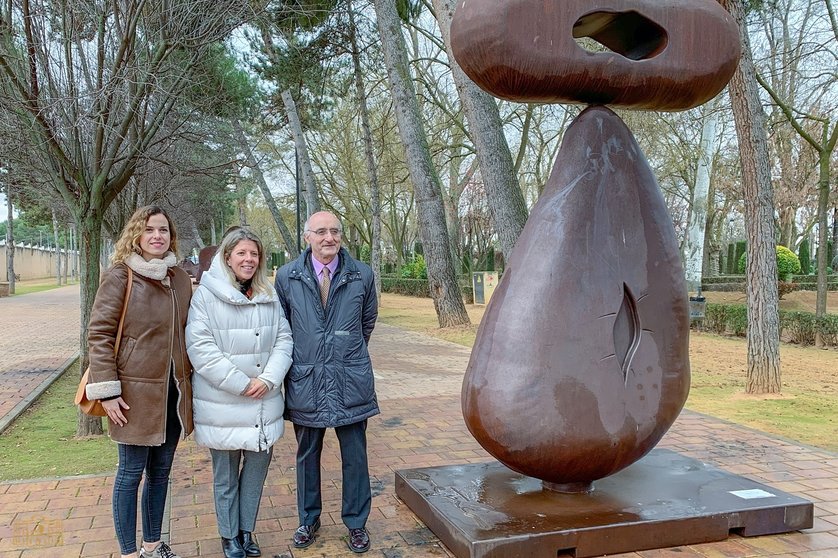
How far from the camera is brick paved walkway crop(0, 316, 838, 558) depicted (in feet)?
12.6

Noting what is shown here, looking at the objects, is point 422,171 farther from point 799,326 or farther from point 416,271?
point 416,271

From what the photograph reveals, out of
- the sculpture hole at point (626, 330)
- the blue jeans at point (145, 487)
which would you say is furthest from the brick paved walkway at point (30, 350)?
the sculpture hole at point (626, 330)

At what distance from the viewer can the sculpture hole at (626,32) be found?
4.02 m

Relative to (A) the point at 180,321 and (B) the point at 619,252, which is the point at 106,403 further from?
(B) the point at 619,252

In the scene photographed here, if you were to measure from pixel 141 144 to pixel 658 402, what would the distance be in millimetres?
5261

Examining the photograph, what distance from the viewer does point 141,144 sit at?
6.79 m

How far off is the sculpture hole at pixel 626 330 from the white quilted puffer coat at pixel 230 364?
185 cm

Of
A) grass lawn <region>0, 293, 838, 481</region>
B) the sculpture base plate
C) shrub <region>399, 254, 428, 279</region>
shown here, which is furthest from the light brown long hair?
shrub <region>399, 254, 428, 279</region>

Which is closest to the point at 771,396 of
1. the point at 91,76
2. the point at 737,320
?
the point at 737,320

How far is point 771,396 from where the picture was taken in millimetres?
8242

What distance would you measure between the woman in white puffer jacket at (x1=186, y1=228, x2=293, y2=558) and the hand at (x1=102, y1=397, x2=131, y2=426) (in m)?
0.36

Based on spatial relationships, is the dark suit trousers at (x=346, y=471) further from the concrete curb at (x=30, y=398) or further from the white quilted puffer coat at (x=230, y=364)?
the concrete curb at (x=30, y=398)

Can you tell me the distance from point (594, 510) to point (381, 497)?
1.48 metres

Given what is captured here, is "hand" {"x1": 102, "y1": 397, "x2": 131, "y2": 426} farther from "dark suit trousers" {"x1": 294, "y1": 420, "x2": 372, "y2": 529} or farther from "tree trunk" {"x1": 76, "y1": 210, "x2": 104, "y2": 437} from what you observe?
"tree trunk" {"x1": 76, "y1": 210, "x2": 104, "y2": 437}
